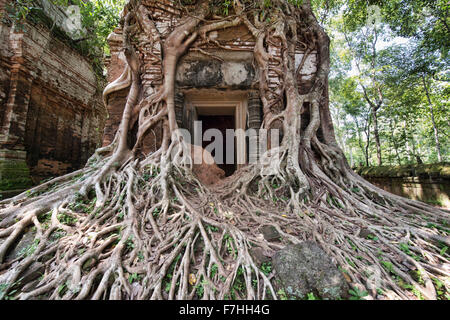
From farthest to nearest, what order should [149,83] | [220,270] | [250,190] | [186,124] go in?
[186,124] < [149,83] < [250,190] < [220,270]

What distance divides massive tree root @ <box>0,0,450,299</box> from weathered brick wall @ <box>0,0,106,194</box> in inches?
109

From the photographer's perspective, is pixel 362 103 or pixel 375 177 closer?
pixel 375 177

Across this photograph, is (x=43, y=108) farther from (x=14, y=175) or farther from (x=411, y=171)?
(x=411, y=171)

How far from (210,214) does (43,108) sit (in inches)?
244

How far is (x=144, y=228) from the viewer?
1.82m

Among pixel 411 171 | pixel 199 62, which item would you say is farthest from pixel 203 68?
pixel 411 171

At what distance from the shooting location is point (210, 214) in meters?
2.08

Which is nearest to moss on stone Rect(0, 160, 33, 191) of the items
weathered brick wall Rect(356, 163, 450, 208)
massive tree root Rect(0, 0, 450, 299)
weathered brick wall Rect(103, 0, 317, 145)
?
massive tree root Rect(0, 0, 450, 299)

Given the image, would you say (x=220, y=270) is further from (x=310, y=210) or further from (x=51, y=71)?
(x=51, y=71)

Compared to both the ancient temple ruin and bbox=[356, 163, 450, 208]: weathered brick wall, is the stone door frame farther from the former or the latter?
A: bbox=[356, 163, 450, 208]: weathered brick wall

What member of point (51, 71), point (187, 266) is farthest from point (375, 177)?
point (51, 71)
